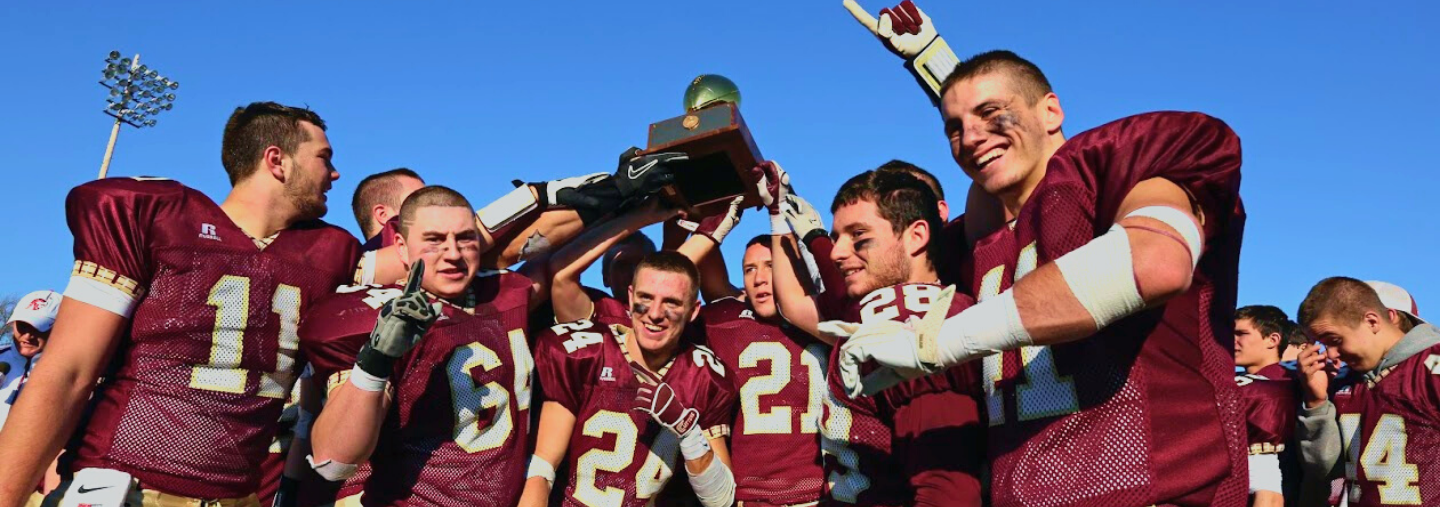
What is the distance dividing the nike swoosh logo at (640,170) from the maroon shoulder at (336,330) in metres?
1.42

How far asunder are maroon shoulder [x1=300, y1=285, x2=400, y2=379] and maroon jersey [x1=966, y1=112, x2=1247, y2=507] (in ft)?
8.04

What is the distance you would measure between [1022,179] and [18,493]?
337 cm

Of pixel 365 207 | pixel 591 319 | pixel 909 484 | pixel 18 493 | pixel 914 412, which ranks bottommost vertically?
pixel 18 493

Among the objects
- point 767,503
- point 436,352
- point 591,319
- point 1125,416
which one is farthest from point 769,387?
point 1125,416

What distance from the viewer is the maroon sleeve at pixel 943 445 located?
3682mm

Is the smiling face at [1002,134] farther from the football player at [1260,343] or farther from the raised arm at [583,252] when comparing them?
the football player at [1260,343]

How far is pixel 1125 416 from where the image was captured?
2.79 meters

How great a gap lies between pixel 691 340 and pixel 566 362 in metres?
0.77

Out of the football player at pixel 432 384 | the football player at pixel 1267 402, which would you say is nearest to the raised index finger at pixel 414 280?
the football player at pixel 432 384

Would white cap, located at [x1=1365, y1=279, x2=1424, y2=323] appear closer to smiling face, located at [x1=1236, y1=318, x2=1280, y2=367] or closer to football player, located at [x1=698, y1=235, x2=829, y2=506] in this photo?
smiling face, located at [x1=1236, y1=318, x2=1280, y2=367]

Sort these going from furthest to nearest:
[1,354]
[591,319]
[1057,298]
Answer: [1,354] < [591,319] < [1057,298]

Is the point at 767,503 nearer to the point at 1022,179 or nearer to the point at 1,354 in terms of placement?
the point at 1022,179

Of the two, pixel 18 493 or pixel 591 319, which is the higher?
pixel 591 319

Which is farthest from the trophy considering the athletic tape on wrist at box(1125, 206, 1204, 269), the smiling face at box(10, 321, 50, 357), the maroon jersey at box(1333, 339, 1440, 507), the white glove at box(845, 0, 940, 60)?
the smiling face at box(10, 321, 50, 357)
